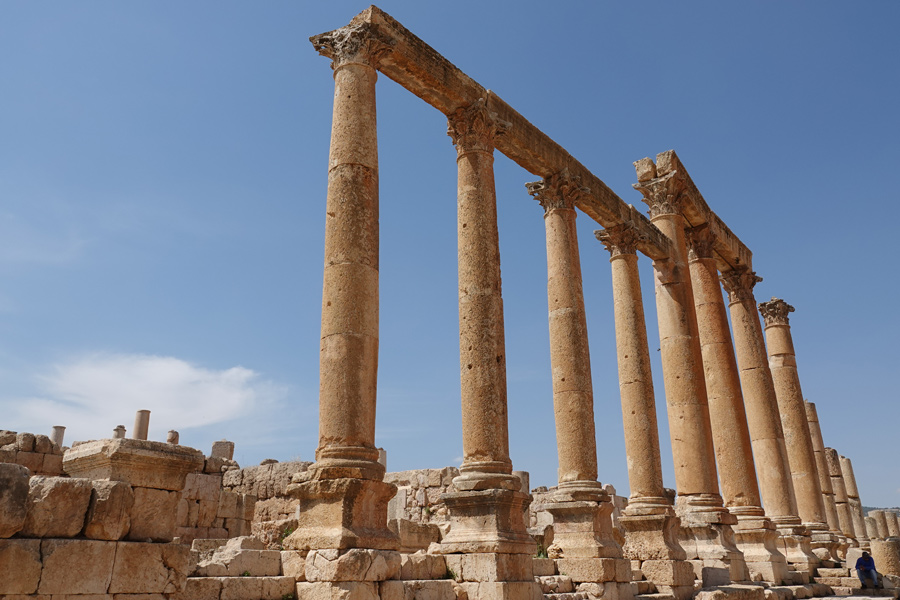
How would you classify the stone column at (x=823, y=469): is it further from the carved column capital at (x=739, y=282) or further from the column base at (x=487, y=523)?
the column base at (x=487, y=523)

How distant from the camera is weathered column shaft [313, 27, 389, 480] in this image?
1095 centimetres

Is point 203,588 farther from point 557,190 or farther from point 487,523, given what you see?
point 557,190

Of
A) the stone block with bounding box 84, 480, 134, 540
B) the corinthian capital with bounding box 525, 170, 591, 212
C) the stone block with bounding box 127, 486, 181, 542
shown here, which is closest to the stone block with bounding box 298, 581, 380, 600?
the stone block with bounding box 127, 486, 181, 542

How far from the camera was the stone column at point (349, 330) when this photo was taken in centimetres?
1038

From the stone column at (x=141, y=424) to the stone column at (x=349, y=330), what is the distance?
23208 millimetres

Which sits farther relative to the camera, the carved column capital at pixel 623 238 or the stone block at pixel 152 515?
the carved column capital at pixel 623 238

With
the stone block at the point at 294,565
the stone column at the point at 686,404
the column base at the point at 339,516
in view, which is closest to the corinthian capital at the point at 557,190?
the stone column at the point at 686,404

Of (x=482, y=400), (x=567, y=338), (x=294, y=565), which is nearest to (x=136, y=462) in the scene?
(x=294, y=565)

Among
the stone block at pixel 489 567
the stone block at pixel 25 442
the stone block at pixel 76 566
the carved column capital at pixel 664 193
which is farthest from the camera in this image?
the carved column capital at pixel 664 193

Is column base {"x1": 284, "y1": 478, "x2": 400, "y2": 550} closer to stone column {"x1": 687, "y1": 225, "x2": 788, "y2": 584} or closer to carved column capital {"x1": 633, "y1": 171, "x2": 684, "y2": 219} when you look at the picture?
stone column {"x1": 687, "y1": 225, "x2": 788, "y2": 584}

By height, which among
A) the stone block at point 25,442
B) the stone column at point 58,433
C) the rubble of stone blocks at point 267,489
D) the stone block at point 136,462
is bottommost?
the stone block at point 136,462

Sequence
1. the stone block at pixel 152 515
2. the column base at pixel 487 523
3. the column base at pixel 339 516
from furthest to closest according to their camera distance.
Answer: the column base at pixel 487 523 < the column base at pixel 339 516 < the stone block at pixel 152 515

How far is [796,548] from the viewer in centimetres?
2228

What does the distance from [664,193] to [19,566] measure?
19.4 m
